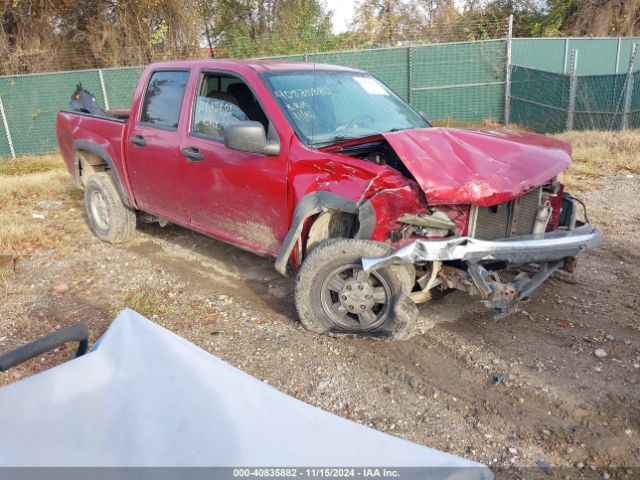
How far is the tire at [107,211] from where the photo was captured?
5.99 m

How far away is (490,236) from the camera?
3.61 metres

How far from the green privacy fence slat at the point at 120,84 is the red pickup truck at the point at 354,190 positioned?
9772mm

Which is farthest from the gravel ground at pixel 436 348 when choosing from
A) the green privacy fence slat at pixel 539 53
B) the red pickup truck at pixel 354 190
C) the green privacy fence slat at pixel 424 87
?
the green privacy fence slat at pixel 539 53

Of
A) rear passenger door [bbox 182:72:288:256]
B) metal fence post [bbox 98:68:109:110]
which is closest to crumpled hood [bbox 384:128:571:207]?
rear passenger door [bbox 182:72:288:256]

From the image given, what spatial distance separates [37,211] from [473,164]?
21.7 feet

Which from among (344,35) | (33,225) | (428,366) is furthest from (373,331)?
(344,35)

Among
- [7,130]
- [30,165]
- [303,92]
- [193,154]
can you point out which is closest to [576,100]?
[303,92]

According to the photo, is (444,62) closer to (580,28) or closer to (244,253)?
(244,253)

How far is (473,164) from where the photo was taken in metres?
3.41

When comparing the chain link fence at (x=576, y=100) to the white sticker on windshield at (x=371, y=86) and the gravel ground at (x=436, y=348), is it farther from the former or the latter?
the white sticker on windshield at (x=371, y=86)

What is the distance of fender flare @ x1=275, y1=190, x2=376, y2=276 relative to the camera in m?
3.50

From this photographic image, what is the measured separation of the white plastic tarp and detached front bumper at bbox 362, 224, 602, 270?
178 cm

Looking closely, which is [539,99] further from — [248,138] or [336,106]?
[248,138]

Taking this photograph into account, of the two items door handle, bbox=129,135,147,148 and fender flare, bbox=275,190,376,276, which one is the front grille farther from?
door handle, bbox=129,135,147,148
